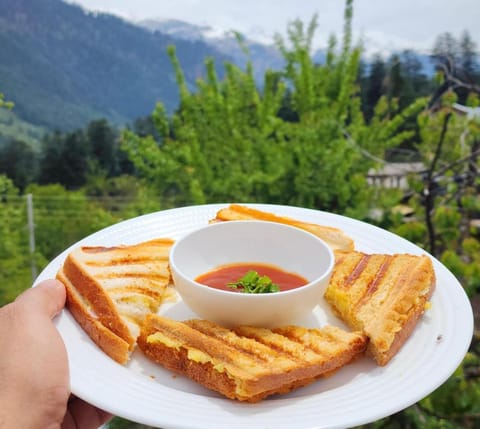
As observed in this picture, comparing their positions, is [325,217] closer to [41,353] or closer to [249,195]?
[41,353]

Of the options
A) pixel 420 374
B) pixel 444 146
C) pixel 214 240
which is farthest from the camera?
pixel 444 146

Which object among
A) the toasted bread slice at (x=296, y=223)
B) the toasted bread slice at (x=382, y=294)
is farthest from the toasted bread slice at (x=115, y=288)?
the toasted bread slice at (x=382, y=294)

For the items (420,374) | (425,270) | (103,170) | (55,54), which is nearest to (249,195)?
(425,270)

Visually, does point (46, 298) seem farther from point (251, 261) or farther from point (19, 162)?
point (19, 162)

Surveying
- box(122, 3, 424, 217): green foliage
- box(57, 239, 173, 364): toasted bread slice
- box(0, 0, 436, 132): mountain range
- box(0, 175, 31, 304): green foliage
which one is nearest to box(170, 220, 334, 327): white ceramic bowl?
box(57, 239, 173, 364): toasted bread slice

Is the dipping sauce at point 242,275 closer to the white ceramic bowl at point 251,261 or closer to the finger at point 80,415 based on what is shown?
the white ceramic bowl at point 251,261

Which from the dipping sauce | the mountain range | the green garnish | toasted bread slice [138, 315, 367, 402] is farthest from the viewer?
the mountain range

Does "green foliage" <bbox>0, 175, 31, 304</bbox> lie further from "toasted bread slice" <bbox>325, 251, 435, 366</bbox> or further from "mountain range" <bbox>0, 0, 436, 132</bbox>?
"mountain range" <bbox>0, 0, 436, 132</bbox>
